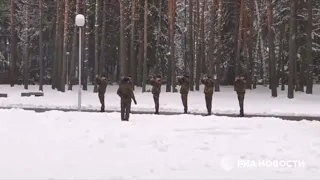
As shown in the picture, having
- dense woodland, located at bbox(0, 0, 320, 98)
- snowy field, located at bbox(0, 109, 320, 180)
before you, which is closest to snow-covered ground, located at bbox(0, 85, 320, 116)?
dense woodland, located at bbox(0, 0, 320, 98)

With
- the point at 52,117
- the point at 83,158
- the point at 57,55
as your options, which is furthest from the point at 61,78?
the point at 83,158

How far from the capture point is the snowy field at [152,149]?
25.6 feet

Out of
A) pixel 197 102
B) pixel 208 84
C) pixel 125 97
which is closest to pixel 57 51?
pixel 197 102

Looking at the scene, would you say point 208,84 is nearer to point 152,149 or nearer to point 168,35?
point 152,149

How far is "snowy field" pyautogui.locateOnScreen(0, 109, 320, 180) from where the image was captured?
7.79m

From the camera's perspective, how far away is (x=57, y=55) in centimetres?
3672

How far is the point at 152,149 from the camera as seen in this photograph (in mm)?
9906

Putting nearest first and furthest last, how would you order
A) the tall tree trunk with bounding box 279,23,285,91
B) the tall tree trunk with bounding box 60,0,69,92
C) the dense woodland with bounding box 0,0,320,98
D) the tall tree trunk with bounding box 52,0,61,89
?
the tall tree trunk with bounding box 60,0,69,92
the dense woodland with bounding box 0,0,320,98
the tall tree trunk with bounding box 52,0,61,89
the tall tree trunk with bounding box 279,23,285,91

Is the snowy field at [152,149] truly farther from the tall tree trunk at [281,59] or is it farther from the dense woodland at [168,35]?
the tall tree trunk at [281,59]

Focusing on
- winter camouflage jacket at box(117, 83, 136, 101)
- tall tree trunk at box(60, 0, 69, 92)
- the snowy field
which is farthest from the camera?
tall tree trunk at box(60, 0, 69, 92)

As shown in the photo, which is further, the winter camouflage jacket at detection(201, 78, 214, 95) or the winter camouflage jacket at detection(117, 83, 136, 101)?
the winter camouflage jacket at detection(201, 78, 214, 95)

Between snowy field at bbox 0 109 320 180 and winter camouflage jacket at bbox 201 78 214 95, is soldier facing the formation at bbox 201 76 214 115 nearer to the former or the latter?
winter camouflage jacket at bbox 201 78 214 95

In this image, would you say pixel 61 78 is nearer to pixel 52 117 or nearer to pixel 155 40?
pixel 155 40

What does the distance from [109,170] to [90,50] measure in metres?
37.8
